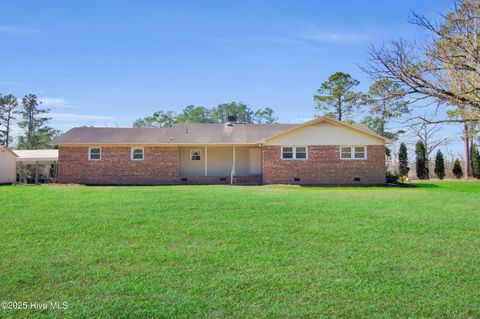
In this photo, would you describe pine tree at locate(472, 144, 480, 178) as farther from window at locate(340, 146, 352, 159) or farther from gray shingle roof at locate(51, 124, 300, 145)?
gray shingle roof at locate(51, 124, 300, 145)

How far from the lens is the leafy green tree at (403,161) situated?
2927cm

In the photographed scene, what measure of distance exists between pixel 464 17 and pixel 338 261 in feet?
12.1

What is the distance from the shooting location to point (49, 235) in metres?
6.74

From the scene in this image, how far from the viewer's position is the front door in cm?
2556

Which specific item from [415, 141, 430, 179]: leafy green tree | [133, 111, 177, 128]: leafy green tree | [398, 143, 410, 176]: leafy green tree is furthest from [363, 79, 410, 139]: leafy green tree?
[133, 111, 177, 128]: leafy green tree

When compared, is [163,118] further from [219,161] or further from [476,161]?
[476,161]

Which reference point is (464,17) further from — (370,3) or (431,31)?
(370,3)

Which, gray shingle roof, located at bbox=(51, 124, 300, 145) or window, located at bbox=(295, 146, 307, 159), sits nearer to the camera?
window, located at bbox=(295, 146, 307, 159)

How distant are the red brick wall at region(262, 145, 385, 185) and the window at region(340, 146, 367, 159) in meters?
0.25

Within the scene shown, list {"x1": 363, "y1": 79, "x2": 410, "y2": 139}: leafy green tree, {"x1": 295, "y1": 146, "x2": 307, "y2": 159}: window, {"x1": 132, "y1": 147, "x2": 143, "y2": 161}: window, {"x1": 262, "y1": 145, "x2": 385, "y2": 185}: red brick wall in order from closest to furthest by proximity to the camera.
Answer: {"x1": 363, "y1": 79, "x2": 410, "y2": 139}: leafy green tree
{"x1": 262, "y1": 145, "x2": 385, "y2": 185}: red brick wall
{"x1": 295, "y1": 146, "x2": 307, "y2": 159}: window
{"x1": 132, "y1": 147, "x2": 143, "y2": 161}: window

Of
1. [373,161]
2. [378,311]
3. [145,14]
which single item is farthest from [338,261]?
[373,161]

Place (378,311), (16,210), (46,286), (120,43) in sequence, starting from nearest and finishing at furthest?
1. (378,311)
2. (46,286)
3. (16,210)
4. (120,43)

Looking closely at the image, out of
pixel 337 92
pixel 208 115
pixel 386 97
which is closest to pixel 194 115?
pixel 208 115

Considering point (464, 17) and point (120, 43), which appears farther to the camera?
point (120, 43)
